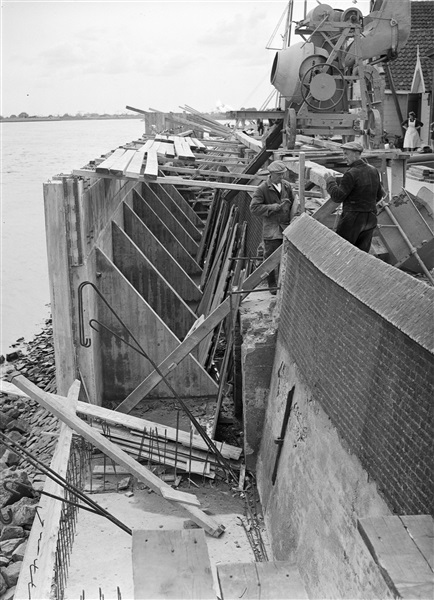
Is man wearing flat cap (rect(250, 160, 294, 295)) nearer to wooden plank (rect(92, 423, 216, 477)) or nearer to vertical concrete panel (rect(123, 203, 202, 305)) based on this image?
wooden plank (rect(92, 423, 216, 477))

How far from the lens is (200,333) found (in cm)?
952

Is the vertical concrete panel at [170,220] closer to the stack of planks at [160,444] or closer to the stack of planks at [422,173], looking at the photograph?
the stack of planks at [422,173]

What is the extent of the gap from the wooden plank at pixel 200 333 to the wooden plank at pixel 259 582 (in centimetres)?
692

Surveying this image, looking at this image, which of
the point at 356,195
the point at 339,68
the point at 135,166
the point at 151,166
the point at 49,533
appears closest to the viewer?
the point at 49,533

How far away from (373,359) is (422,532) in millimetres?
2463

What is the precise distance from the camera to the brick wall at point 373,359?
444 cm

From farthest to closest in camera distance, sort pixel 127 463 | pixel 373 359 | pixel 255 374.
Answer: pixel 255 374
pixel 127 463
pixel 373 359

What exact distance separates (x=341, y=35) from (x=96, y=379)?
766 cm

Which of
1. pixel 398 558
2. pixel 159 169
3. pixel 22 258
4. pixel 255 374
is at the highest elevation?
pixel 398 558

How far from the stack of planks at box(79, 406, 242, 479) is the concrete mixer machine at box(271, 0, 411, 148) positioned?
6.76 meters

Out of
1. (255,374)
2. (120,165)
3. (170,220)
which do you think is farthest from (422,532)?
(170,220)

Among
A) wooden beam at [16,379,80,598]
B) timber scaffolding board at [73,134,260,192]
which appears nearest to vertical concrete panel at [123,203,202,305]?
timber scaffolding board at [73,134,260,192]

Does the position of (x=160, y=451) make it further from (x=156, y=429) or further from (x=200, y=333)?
(x=200, y=333)

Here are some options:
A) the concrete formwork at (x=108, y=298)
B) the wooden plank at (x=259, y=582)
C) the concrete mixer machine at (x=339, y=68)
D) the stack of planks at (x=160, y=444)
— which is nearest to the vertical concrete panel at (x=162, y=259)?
the concrete formwork at (x=108, y=298)
